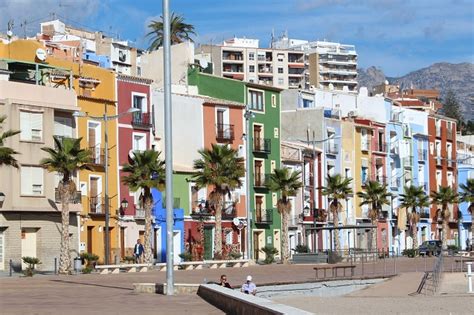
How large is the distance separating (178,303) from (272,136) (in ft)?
201

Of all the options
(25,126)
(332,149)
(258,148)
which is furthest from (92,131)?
(332,149)

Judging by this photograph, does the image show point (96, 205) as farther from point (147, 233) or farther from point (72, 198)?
point (147, 233)

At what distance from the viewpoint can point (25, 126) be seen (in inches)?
2416

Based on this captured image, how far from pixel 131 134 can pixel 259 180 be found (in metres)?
16.6

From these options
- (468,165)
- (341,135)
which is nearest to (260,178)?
(341,135)

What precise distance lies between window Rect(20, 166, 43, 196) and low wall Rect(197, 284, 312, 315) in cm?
3118

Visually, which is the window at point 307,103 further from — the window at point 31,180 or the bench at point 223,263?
the window at point 31,180

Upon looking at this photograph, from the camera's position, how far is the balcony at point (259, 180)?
8600cm

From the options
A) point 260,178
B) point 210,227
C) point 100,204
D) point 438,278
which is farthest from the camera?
point 260,178

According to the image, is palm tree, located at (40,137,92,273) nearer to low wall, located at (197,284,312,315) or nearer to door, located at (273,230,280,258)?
low wall, located at (197,284,312,315)

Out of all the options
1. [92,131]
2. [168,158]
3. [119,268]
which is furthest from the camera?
[92,131]

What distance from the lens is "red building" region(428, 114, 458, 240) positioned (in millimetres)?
117231

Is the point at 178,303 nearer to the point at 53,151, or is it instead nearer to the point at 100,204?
Result: the point at 53,151

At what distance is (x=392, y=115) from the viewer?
113000 mm
